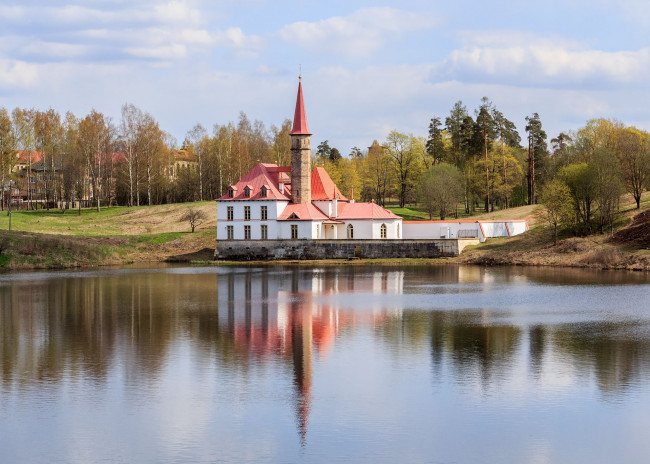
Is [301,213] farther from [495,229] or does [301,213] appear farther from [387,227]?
[495,229]

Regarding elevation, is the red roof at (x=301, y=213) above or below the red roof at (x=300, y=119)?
below

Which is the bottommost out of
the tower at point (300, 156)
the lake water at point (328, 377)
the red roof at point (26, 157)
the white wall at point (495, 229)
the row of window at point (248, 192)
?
the lake water at point (328, 377)

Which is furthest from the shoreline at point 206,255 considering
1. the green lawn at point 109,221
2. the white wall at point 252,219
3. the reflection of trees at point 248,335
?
the reflection of trees at point 248,335

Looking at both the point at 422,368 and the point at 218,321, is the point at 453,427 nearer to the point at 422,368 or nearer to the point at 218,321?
the point at 422,368

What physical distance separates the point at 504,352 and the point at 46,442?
16.8m

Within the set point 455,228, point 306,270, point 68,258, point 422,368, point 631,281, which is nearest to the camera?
point 422,368

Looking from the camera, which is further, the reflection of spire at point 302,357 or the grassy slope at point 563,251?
the grassy slope at point 563,251

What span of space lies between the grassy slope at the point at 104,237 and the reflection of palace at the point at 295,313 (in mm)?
17503

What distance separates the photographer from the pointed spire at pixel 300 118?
248 ft

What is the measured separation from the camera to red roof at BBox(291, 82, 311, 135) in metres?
75.6

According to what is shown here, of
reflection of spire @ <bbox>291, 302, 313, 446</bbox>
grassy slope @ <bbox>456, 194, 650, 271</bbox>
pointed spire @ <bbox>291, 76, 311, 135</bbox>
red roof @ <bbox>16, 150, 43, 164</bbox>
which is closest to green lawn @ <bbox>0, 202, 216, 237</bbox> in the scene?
red roof @ <bbox>16, 150, 43, 164</bbox>

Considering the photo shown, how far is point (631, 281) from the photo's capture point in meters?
52.5

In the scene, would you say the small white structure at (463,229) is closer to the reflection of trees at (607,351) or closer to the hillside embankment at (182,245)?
the hillside embankment at (182,245)

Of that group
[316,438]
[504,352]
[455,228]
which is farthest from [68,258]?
[316,438]
